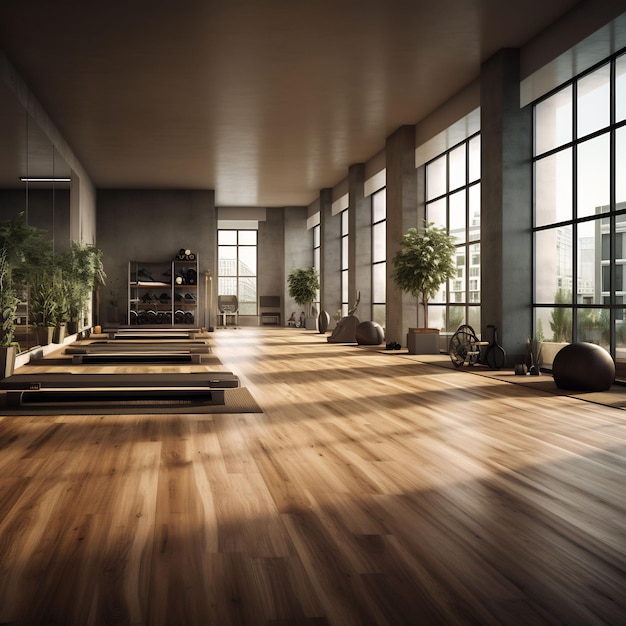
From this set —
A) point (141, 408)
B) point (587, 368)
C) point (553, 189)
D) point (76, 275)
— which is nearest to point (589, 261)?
point (553, 189)

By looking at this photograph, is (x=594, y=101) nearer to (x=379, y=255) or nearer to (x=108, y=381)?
(x=108, y=381)

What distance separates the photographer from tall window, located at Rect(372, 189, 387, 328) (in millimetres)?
14750

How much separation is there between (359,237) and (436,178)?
3617 millimetres

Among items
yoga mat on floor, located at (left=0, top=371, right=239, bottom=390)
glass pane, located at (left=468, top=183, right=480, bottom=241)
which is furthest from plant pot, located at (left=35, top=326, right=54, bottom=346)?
glass pane, located at (left=468, top=183, right=480, bottom=241)

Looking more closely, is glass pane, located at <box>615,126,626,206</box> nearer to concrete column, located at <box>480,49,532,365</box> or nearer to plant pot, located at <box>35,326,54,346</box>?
concrete column, located at <box>480,49,532,365</box>

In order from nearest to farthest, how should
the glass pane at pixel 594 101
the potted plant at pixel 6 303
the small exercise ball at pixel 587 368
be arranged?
the small exercise ball at pixel 587 368
the glass pane at pixel 594 101
the potted plant at pixel 6 303

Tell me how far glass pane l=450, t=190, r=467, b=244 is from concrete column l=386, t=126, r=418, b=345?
1057 millimetres

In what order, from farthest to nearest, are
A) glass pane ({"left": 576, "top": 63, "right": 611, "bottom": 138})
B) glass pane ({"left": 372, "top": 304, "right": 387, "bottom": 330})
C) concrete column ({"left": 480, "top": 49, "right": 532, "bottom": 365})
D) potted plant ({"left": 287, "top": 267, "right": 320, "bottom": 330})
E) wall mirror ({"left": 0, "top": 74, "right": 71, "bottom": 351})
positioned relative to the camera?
1. potted plant ({"left": 287, "top": 267, "right": 320, "bottom": 330})
2. glass pane ({"left": 372, "top": 304, "right": 387, "bottom": 330})
3. wall mirror ({"left": 0, "top": 74, "right": 71, "bottom": 351})
4. concrete column ({"left": 480, "top": 49, "right": 532, "bottom": 365})
5. glass pane ({"left": 576, "top": 63, "right": 611, "bottom": 138})

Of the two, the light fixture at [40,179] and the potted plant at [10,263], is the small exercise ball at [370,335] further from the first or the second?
the potted plant at [10,263]

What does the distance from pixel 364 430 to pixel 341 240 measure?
14005mm

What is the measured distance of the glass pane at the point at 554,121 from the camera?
25.9 feet

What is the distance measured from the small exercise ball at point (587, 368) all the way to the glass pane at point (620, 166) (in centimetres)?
149

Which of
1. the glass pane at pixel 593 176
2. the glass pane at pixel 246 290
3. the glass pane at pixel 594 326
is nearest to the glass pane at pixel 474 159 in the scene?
the glass pane at pixel 593 176

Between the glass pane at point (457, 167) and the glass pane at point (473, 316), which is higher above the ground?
the glass pane at point (457, 167)
